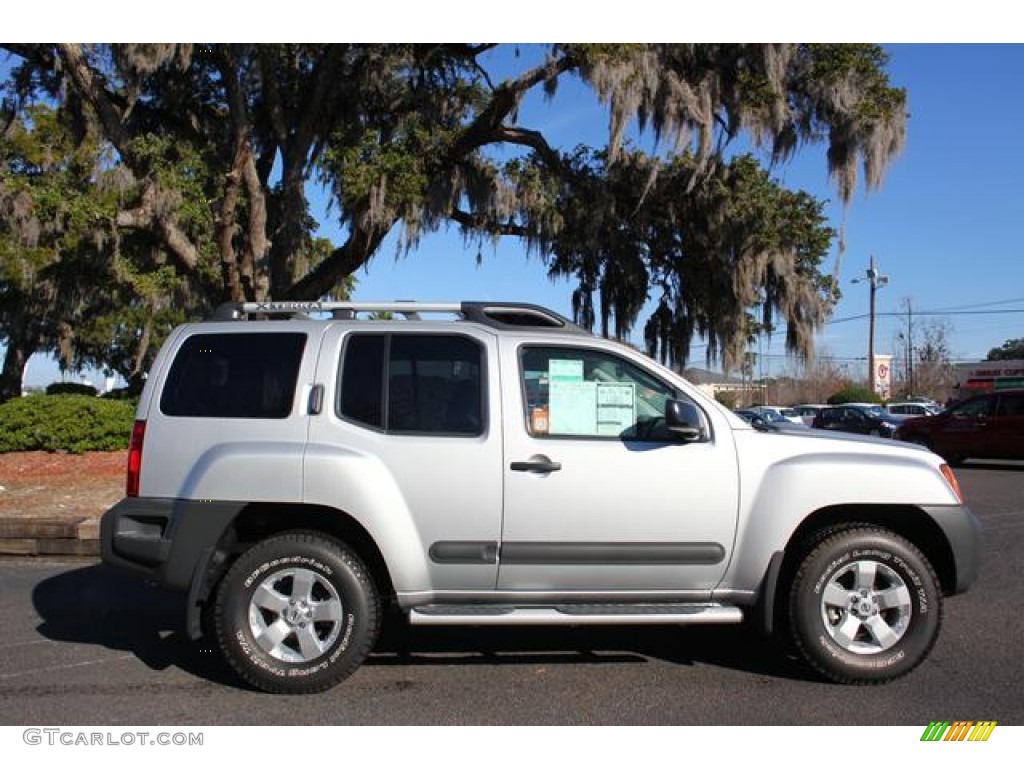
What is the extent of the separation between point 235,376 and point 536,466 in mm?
1736

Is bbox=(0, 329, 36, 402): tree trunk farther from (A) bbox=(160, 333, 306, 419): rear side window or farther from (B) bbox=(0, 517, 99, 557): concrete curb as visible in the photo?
(A) bbox=(160, 333, 306, 419): rear side window

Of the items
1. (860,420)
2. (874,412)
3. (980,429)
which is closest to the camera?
(980,429)

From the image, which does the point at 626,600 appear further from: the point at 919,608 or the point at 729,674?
the point at 919,608

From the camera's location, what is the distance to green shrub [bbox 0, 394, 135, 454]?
44.9ft

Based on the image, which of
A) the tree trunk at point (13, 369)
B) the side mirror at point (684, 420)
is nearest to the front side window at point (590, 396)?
the side mirror at point (684, 420)

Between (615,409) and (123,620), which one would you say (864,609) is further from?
(123,620)

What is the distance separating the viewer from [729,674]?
5.01 metres

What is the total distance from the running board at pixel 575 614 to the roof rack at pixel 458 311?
1520mm

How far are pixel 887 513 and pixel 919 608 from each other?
54 centimetres

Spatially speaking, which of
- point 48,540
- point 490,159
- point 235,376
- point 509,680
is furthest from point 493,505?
point 490,159

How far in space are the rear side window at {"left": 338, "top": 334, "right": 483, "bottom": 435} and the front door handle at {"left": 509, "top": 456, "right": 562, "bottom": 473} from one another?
28 centimetres

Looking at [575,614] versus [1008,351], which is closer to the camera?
[575,614]

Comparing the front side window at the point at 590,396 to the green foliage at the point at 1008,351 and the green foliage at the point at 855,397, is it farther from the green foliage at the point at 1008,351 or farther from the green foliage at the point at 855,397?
the green foliage at the point at 1008,351

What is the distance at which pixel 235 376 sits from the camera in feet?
16.4
